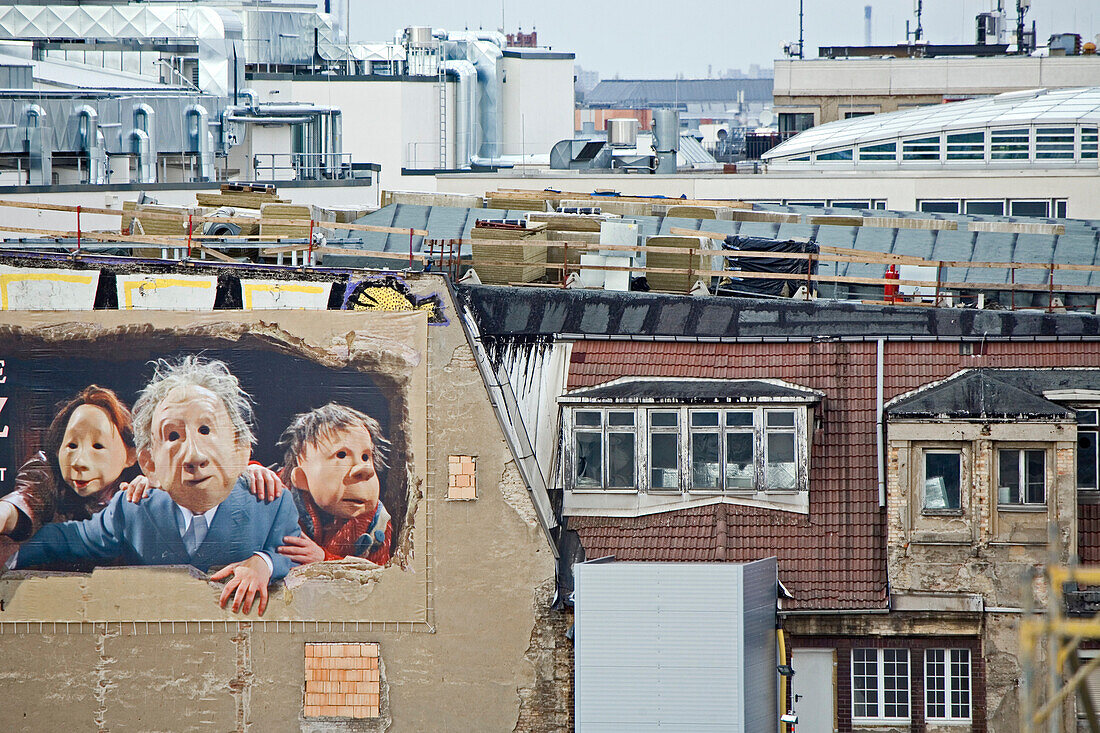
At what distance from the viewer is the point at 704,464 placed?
25047 mm

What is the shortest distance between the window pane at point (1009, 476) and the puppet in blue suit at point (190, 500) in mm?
11800

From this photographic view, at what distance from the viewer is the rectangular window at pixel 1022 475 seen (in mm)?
23844

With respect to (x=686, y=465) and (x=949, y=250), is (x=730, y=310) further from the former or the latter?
(x=949, y=250)

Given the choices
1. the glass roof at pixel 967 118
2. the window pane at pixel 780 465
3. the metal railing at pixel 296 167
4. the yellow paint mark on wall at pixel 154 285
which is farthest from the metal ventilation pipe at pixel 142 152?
the window pane at pixel 780 465

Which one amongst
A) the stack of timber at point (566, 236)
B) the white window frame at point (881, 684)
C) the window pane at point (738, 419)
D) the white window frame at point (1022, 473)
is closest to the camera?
the white window frame at point (1022, 473)

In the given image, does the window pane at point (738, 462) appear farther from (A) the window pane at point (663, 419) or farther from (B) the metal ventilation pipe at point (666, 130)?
(B) the metal ventilation pipe at point (666, 130)

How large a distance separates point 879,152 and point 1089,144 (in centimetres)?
784

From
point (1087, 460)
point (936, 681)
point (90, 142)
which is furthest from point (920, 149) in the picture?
point (936, 681)

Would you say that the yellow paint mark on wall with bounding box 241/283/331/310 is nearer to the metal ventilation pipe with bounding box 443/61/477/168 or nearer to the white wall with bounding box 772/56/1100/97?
the metal ventilation pipe with bounding box 443/61/477/168

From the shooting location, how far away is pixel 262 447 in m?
25.5

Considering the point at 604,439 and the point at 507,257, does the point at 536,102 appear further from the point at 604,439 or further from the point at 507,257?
the point at 604,439

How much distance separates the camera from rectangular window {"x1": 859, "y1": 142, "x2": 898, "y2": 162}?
2297 inches

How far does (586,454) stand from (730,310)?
11.6 ft

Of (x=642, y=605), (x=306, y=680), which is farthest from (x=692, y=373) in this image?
(x=306, y=680)
